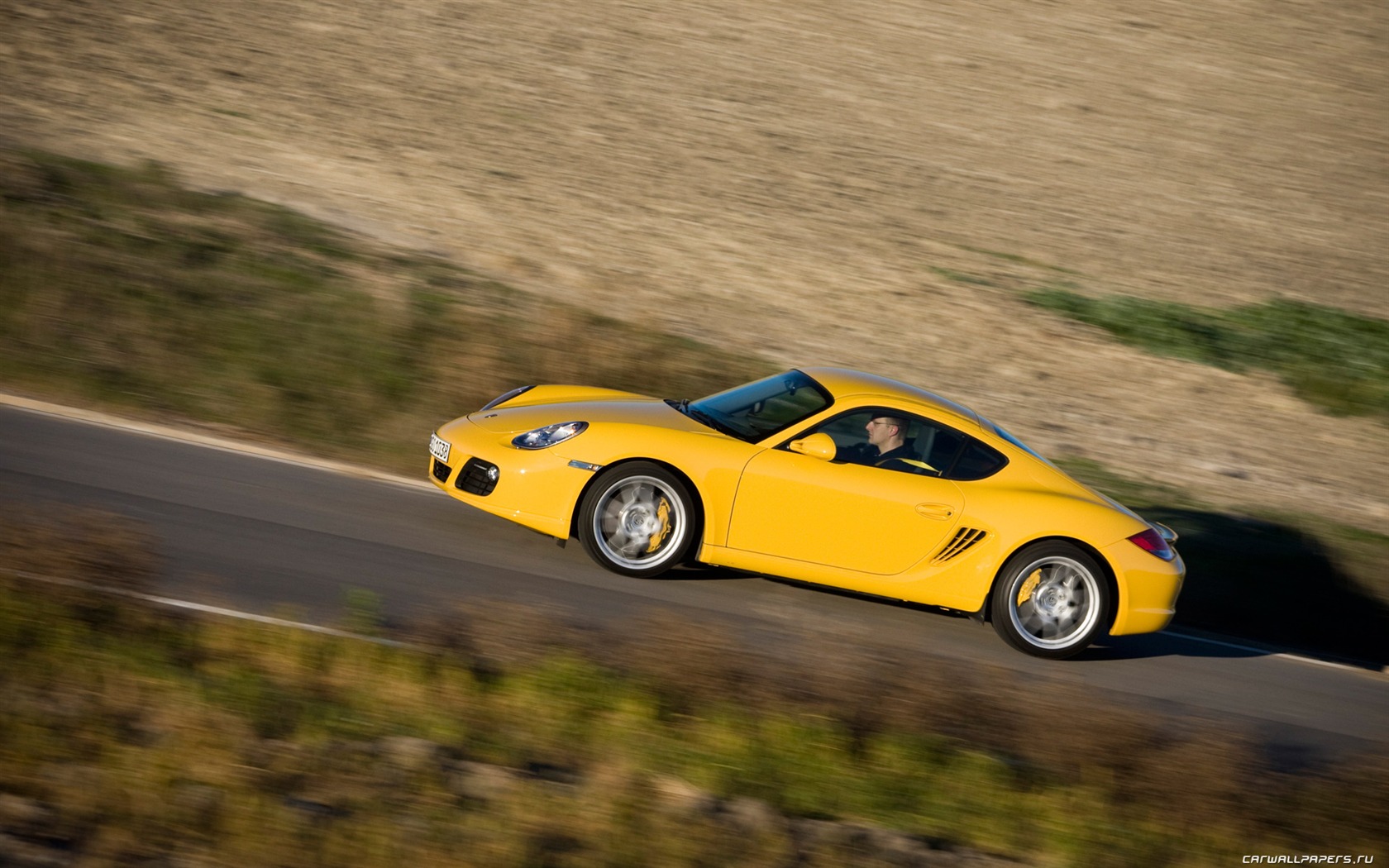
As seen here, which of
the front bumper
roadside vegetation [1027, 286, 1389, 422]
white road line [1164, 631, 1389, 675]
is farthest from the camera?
roadside vegetation [1027, 286, 1389, 422]

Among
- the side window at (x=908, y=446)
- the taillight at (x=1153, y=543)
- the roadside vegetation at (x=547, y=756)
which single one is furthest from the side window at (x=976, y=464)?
the roadside vegetation at (x=547, y=756)

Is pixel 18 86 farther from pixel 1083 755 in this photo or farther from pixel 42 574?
pixel 1083 755

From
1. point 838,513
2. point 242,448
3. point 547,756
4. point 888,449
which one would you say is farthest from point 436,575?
point 888,449

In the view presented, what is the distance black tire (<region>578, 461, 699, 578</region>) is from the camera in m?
7.26

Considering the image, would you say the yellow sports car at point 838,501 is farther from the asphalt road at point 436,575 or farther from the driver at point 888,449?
the asphalt road at point 436,575

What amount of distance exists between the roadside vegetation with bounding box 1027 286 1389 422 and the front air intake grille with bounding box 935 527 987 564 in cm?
882

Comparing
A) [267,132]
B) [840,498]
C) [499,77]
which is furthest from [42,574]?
[499,77]

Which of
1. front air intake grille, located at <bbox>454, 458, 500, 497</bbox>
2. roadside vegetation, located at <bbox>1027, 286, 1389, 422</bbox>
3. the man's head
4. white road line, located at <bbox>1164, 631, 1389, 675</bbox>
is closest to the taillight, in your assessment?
white road line, located at <bbox>1164, 631, 1389, 675</bbox>

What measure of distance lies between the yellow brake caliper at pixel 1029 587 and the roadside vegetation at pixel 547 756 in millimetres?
1140

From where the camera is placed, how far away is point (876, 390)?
7.95 m

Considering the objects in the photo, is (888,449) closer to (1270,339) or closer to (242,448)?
(242,448)

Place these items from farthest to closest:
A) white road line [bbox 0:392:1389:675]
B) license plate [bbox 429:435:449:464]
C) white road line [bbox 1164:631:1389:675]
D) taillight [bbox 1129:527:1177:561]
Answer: white road line [bbox 1164:631:1389:675], white road line [bbox 0:392:1389:675], taillight [bbox 1129:527:1177:561], license plate [bbox 429:435:449:464]

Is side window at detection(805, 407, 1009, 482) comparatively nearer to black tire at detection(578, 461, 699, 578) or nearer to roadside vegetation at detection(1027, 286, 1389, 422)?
black tire at detection(578, 461, 699, 578)

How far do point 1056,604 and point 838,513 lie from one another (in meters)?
1.63
